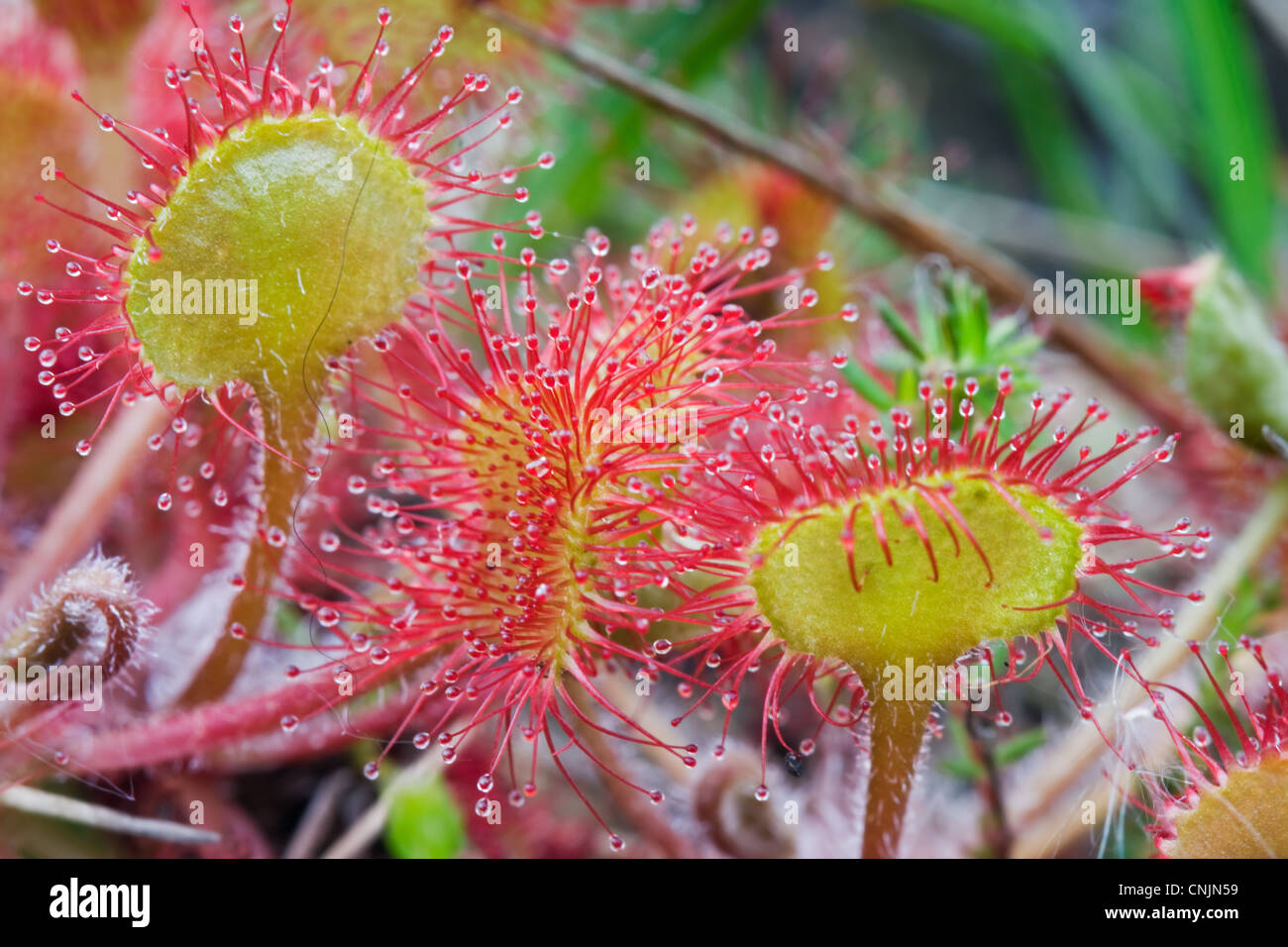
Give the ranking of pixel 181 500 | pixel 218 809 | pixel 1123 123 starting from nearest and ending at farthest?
pixel 218 809 → pixel 181 500 → pixel 1123 123

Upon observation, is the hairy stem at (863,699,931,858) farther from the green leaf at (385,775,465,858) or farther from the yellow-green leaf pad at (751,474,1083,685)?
the green leaf at (385,775,465,858)

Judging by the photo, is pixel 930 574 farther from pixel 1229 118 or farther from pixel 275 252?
pixel 1229 118

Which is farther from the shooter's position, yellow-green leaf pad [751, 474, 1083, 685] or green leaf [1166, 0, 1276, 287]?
green leaf [1166, 0, 1276, 287]

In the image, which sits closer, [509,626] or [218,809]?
[509,626]

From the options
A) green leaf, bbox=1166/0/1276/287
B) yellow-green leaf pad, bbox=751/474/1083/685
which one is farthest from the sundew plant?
green leaf, bbox=1166/0/1276/287

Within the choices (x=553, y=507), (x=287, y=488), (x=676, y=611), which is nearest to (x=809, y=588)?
(x=676, y=611)
